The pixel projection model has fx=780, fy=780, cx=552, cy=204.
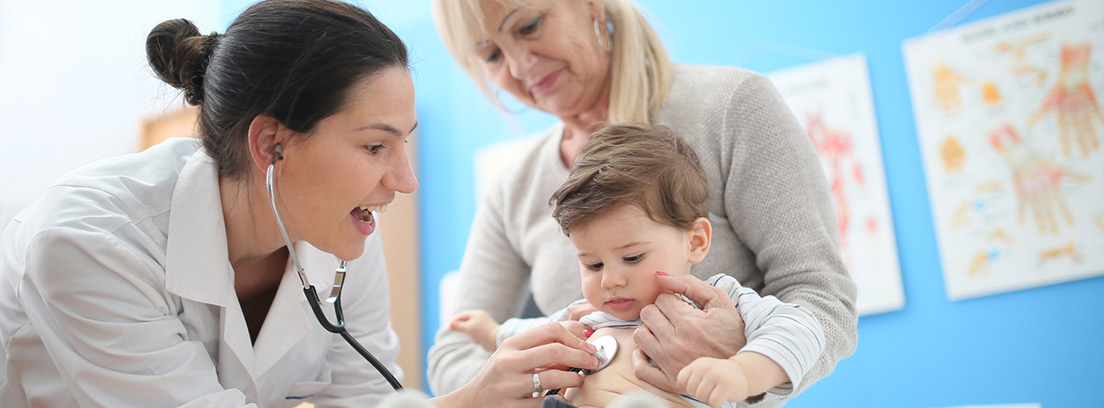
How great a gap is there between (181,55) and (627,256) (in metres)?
0.81

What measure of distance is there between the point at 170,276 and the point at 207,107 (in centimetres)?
28

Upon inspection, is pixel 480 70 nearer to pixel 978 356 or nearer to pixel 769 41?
pixel 769 41

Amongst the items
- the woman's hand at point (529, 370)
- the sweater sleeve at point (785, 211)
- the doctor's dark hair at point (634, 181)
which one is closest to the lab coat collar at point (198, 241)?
the woman's hand at point (529, 370)

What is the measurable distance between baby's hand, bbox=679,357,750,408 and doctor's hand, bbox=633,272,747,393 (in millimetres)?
86

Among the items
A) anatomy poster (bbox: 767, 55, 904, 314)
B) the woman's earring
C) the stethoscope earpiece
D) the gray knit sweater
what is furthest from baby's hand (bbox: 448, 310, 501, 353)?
anatomy poster (bbox: 767, 55, 904, 314)

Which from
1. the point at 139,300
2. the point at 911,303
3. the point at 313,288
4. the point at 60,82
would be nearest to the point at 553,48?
the point at 313,288

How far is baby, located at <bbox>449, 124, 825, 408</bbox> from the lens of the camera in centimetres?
103

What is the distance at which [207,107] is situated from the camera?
1.27 metres

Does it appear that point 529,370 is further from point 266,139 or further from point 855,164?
point 855,164

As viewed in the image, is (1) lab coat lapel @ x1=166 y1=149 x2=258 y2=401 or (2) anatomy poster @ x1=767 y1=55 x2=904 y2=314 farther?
(2) anatomy poster @ x1=767 y1=55 x2=904 y2=314

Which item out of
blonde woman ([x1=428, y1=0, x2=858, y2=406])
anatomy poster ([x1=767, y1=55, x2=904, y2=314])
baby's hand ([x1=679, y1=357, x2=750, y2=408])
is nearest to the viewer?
baby's hand ([x1=679, y1=357, x2=750, y2=408])

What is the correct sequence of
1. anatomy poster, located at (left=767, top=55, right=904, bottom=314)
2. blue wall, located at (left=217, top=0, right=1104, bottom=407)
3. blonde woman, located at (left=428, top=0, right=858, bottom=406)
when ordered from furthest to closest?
anatomy poster, located at (left=767, top=55, right=904, bottom=314) → blue wall, located at (left=217, top=0, right=1104, bottom=407) → blonde woman, located at (left=428, top=0, right=858, bottom=406)

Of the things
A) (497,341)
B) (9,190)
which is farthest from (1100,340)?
(9,190)

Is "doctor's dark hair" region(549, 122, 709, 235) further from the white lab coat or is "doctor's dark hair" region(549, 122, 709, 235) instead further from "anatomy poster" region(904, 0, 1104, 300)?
"anatomy poster" region(904, 0, 1104, 300)
